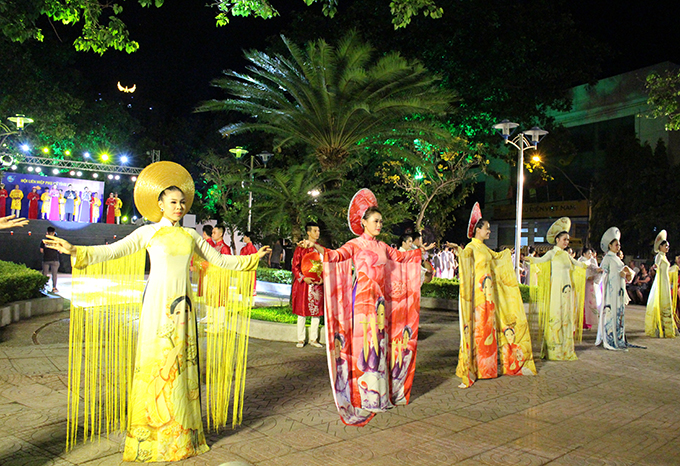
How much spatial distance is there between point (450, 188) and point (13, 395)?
61.6 ft

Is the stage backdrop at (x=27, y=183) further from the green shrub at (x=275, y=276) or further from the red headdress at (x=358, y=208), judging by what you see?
the red headdress at (x=358, y=208)

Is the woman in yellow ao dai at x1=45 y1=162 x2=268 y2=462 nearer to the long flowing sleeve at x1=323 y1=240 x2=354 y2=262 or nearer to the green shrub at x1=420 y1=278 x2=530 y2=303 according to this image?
the long flowing sleeve at x1=323 y1=240 x2=354 y2=262

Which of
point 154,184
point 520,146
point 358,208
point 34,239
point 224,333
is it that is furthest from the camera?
point 34,239

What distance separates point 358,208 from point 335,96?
5069 mm

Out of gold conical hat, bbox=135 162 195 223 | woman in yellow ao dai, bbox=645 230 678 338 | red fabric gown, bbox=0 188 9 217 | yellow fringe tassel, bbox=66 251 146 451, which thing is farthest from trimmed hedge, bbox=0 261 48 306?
red fabric gown, bbox=0 188 9 217

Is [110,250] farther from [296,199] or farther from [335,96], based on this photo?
[335,96]

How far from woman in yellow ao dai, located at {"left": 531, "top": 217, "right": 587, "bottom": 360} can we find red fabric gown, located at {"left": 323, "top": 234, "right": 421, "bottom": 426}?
3520 mm

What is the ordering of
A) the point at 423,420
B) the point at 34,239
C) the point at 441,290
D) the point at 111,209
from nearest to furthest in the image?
the point at 423,420, the point at 441,290, the point at 34,239, the point at 111,209

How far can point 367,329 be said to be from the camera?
5.08m

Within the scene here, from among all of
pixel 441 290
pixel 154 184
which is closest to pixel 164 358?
pixel 154 184

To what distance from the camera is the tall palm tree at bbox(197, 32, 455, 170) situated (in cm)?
984

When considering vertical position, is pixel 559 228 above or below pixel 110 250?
above

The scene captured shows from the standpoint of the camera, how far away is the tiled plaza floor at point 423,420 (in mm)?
3883

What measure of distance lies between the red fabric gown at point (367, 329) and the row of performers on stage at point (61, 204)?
74.5 feet
